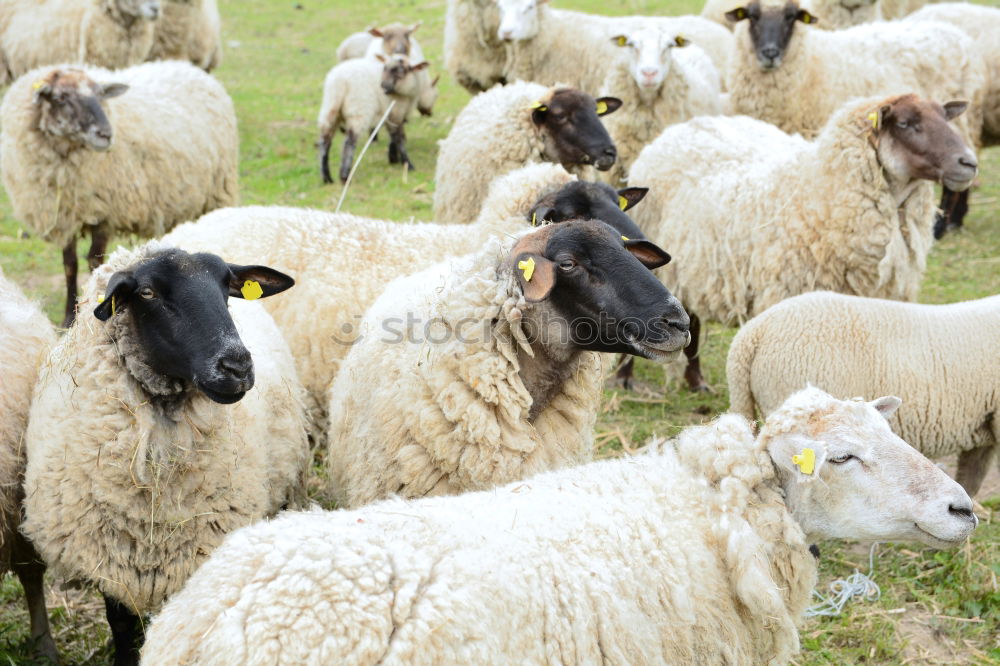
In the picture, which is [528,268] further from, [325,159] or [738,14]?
[325,159]

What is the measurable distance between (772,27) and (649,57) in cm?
104

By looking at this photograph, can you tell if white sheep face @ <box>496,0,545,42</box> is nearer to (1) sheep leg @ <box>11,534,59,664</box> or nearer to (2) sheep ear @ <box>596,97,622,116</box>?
(2) sheep ear @ <box>596,97,622,116</box>

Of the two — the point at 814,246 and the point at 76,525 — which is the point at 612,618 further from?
the point at 814,246

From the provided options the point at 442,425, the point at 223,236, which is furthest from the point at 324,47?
the point at 442,425

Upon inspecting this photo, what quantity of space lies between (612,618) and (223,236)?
130 inches

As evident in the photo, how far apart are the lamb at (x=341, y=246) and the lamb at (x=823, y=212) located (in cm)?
94

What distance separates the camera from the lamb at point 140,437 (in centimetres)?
314

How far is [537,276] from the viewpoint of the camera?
3.29 metres

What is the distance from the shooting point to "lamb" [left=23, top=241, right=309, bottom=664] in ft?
10.3

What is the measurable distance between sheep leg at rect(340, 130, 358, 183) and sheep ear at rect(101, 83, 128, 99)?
11.5 feet

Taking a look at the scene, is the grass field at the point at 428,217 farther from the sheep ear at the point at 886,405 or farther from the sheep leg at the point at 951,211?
the sheep ear at the point at 886,405

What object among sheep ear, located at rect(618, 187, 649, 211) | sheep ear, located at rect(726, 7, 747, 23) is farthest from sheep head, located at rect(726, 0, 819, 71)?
sheep ear, located at rect(618, 187, 649, 211)

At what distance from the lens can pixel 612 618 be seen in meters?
2.51

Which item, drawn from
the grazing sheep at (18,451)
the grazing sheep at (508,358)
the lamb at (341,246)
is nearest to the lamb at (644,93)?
the lamb at (341,246)
